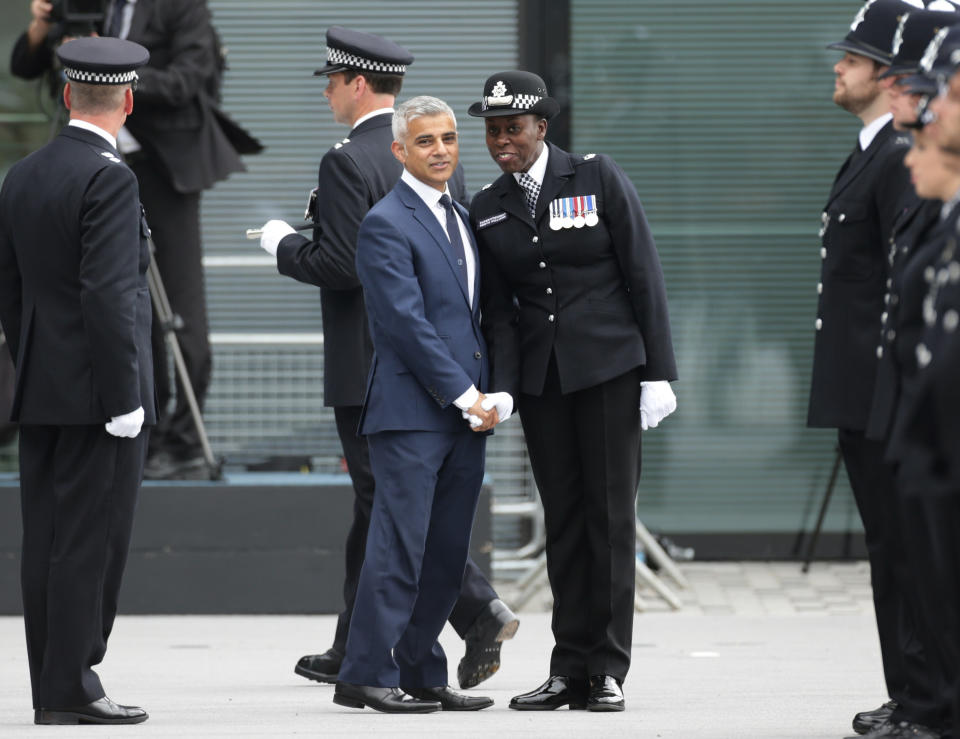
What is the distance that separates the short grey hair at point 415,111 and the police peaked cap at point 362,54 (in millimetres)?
751

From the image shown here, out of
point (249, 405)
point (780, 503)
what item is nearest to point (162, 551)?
point (249, 405)

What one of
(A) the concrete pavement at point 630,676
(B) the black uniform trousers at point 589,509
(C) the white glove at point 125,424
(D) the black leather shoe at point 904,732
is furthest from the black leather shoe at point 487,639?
(D) the black leather shoe at point 904,732

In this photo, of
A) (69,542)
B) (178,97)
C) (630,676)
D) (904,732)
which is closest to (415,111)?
(69,542)

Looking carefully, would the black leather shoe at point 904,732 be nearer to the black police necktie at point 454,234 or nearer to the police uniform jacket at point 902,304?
the police uniform jacket at point 902,304

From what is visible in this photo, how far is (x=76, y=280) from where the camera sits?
205 inches

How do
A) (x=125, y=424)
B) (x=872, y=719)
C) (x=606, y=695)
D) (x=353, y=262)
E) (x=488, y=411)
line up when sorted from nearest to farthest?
1. (x=872, y=719)
2. (x=125, y=424)
3. (x=488, y=411)
4. (x=606, y=695)
5. (x=353, y=262)

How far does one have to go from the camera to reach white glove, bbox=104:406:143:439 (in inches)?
202

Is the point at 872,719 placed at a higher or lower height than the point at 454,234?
lower

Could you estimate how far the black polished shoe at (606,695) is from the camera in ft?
17.7

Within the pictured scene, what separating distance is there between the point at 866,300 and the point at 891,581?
769 mm

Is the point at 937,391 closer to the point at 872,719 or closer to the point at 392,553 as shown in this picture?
the point at 872,719

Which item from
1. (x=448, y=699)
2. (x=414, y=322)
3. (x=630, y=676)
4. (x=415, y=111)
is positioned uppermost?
(x=415, y=111)

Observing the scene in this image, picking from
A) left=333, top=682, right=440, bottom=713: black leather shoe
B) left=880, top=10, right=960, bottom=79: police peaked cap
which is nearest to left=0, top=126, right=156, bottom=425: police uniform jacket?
left=333, top=682, right=440, bottom=713: black leather shoe

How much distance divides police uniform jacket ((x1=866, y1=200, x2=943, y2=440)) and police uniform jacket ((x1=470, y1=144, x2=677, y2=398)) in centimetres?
91
